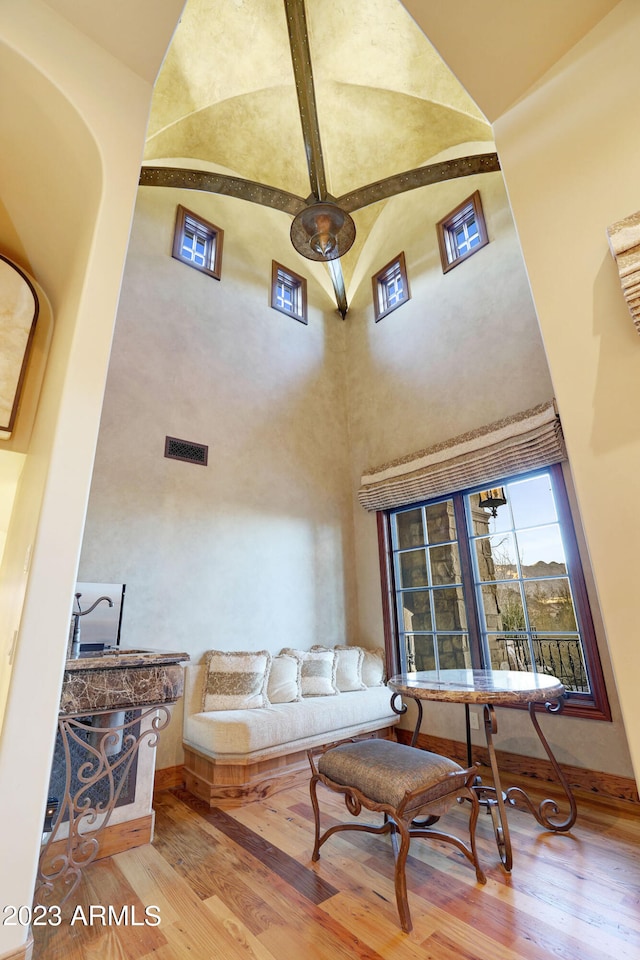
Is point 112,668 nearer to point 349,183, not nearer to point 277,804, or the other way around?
point 277,804

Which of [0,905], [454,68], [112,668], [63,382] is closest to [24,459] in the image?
[63,382]

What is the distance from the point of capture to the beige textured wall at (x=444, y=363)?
320cm

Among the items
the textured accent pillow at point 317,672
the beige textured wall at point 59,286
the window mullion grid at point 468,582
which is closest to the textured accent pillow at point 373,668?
the textured accent pillow at point 317,672

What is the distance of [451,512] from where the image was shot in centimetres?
401

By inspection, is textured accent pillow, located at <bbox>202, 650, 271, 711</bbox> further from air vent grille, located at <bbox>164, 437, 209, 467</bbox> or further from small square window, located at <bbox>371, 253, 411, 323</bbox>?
small square window, located at <bbox>371, 253, 411, 323</bbox>

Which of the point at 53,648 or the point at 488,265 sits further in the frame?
the point at 488,265

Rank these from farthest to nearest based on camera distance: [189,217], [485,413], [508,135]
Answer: [189,217] → [485,413] → [508,135]

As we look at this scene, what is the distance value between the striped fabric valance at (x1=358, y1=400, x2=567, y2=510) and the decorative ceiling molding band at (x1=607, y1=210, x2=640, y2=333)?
2085 mm

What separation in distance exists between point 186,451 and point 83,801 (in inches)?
98.5

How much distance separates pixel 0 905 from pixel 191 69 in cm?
546

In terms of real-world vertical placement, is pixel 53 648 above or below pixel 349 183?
below

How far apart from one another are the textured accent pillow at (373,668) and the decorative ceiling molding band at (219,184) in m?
4.59

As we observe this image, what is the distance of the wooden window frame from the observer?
2.85 meters

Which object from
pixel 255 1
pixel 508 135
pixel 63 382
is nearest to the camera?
pixel 63 382
